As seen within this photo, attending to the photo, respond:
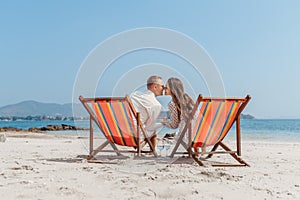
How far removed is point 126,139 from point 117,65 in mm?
1696

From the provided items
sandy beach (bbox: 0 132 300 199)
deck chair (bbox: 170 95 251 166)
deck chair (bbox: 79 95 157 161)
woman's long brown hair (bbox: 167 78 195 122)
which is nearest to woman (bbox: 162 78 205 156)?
woman's long brown hair (bbox: 167 78 195 122)

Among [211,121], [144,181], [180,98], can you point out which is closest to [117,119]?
[180,98]

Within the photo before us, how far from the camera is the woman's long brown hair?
4.59 meters

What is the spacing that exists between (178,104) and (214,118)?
0.55 m

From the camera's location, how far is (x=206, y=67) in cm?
553

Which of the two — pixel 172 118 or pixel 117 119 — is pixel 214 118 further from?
pixel 117 119

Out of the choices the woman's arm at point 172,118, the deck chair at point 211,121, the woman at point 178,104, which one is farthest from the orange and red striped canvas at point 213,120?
the woman's arm at point 172,118

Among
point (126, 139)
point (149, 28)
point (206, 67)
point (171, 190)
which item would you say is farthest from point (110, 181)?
point (149, 28)

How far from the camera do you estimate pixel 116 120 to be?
465 cm

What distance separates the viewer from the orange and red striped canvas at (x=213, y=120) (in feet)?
14.1

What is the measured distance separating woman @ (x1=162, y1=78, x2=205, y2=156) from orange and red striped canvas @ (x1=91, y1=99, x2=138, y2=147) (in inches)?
19.4

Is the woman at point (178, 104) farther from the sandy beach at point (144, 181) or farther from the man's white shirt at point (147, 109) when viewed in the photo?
the sandy beach at point (144, 181)

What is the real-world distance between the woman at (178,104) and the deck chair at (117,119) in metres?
0.44

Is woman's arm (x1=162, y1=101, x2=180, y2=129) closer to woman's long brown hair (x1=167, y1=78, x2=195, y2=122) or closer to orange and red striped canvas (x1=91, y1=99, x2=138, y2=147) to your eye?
woman's long brown hair (x1=167, y1=78, x2=195, y2=122)
